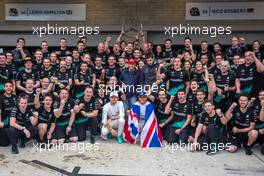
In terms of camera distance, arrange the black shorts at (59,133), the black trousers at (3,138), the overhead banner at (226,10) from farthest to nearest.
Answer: the overhead banner at (226,10) < the black shorts at (59,133) < the black trousers at (3,138)

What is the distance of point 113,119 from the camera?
8469mm

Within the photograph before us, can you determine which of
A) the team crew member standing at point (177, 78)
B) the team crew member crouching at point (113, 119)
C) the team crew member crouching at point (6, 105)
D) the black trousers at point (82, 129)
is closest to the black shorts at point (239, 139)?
the team crew member standing at point (177, 78)

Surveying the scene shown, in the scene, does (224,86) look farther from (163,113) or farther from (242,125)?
(163,113)

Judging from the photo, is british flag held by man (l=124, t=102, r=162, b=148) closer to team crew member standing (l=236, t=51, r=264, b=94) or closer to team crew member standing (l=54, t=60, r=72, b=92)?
team crew member standing (l=54, t=60, r=72, b=92)

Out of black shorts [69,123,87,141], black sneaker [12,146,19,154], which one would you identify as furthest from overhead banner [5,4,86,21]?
black sneaker [12,146,19,154]

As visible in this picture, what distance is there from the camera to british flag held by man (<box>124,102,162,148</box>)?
26.6ft

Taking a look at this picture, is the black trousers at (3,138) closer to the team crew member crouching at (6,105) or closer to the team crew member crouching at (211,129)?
the team crew member crouching at (6,105)

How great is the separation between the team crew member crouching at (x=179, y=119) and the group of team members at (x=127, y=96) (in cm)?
2

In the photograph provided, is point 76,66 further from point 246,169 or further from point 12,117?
point 246,169

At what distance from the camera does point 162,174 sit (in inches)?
260

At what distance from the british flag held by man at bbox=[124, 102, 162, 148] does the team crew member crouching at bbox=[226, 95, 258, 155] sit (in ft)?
4.75

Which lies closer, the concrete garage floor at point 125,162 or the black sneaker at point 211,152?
the concrete garage floor at point 125,162

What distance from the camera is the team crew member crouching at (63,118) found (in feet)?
27.0

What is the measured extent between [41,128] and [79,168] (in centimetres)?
163
